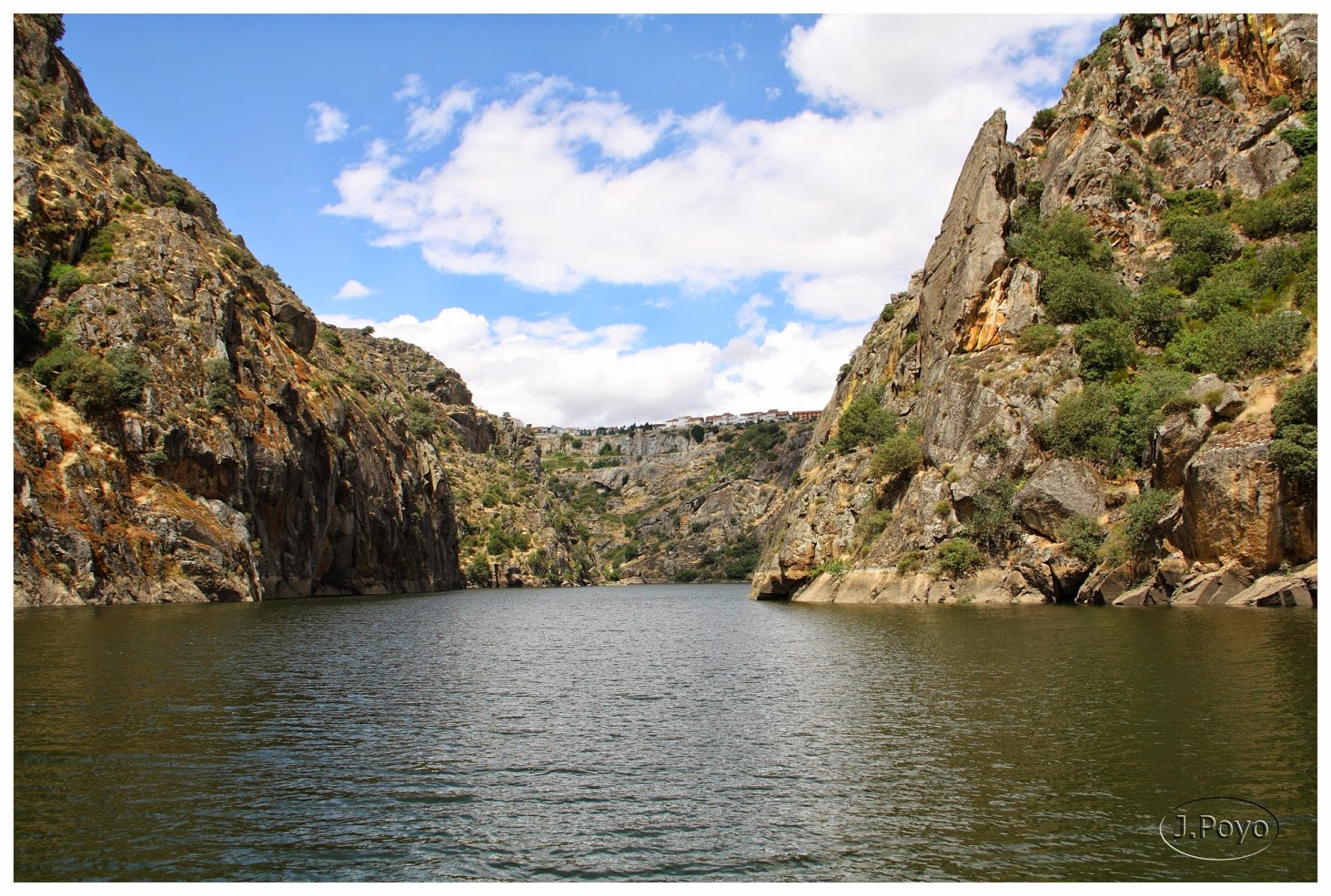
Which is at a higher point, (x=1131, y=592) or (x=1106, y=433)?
(x=1106, y=433)

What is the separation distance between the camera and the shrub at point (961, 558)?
6322cm

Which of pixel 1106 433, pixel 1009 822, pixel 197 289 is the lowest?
pixel 1009 822

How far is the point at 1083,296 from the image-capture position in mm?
69438

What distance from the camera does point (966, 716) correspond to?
2200cm

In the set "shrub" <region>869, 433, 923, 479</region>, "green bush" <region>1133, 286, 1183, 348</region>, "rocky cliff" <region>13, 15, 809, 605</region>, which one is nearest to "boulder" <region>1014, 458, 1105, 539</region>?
"shrub" <region>869, 433, 923, 479</region>

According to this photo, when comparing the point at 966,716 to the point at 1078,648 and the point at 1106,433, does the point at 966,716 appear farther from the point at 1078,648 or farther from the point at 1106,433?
the point at 1106,433

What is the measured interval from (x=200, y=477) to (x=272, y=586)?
12.4m

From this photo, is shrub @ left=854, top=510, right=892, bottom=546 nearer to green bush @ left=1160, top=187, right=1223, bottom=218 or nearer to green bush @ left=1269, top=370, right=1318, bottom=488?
green bush @ left=1269, top=370, right=1318, bottom=488

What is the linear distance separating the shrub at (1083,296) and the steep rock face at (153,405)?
66.3 m

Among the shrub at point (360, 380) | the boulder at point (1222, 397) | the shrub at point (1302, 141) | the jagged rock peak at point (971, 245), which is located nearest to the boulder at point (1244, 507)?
the boulder at point (1222, 397)

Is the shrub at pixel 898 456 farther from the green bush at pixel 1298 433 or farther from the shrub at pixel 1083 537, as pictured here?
the green bush at pixel 1298 433

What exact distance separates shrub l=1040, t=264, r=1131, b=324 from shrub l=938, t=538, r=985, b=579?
20926mm
